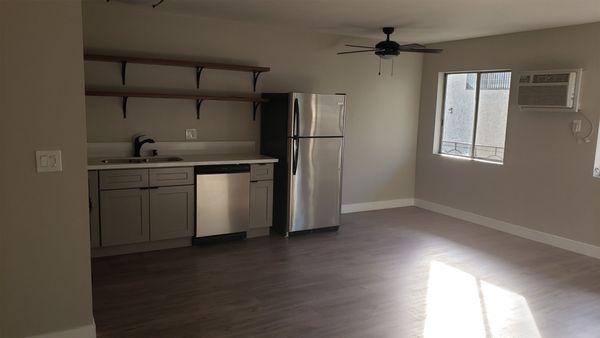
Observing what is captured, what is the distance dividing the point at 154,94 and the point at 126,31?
2.22ft

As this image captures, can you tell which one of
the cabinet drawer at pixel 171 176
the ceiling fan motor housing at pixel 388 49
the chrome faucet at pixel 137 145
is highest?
the ceiling fan motor housing at pixel 388 49

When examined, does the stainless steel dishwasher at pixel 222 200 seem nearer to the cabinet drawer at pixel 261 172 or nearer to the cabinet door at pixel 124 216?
the cabinet drawer at pixel 261 172

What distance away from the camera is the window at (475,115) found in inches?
225

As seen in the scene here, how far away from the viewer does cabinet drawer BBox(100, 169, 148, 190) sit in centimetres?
412

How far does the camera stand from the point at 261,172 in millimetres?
4996

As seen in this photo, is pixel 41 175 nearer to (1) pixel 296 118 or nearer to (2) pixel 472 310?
(1) pixel 296 118

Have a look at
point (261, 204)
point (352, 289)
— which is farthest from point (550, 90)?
point (261, 204)

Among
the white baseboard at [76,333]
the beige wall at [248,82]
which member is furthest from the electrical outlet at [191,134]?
the white baseboard at [76,333]

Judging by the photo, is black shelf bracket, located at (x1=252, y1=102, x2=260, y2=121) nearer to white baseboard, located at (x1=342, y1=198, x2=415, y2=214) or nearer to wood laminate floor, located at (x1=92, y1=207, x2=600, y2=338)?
wood laminate floor, located at (x1=92, y1=207, x2=600, y2=338)

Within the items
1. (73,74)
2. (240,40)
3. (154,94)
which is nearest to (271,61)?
(240,40)

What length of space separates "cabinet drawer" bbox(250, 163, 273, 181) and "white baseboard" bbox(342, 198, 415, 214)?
1647mm

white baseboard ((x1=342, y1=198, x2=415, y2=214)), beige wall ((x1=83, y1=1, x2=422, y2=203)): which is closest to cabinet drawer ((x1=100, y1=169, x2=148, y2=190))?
beige wall ((x1=83, y1=1, x2=422, y2=203))

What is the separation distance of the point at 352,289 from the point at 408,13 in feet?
8.48

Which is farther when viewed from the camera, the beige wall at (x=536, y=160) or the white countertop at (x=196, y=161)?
the beige wall at (x=536, y=160)
